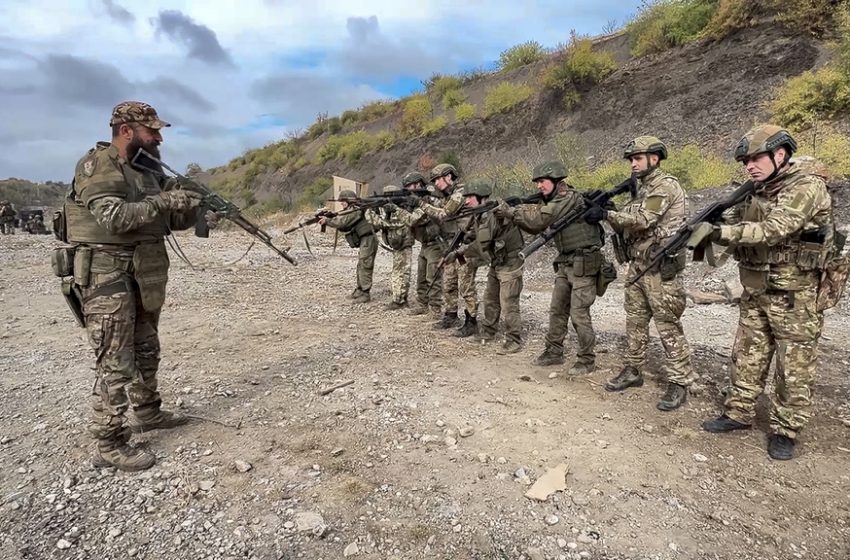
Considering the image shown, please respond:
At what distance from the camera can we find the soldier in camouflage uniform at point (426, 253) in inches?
266

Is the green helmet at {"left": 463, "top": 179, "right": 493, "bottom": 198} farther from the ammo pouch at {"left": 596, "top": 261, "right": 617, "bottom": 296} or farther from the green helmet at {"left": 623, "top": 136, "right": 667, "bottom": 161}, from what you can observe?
the green helmet at {"left": 623, "top": 136, "right": 667, "bottom": 161}

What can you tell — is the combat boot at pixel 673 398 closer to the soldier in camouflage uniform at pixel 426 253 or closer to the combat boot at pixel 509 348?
the combat boot at pixel 509 348

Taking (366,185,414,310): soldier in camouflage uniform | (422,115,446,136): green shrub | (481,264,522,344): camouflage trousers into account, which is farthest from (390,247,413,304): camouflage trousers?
(422,115,446,136): green shrub

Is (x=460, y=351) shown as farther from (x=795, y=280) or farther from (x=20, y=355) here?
(x=20, y=355)

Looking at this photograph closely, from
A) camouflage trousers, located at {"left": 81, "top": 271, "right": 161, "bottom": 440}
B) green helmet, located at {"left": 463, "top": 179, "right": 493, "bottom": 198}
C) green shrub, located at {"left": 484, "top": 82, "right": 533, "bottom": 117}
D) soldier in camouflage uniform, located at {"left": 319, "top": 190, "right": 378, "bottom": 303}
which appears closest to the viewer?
camouflage trousers, located at {"left": 81, "top": 271, "right": 161, "bottom": 440}

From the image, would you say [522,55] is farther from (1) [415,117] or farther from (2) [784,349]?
(2) [784,349]

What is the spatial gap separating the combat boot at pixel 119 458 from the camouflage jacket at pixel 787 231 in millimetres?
3789

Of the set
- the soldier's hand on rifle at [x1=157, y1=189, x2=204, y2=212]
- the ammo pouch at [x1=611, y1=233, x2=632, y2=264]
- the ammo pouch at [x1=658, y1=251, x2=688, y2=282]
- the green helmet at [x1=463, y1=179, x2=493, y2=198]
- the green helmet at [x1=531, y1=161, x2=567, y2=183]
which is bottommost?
the ammo pouch at [x1=658, y1=251, x2=688, y2=282]

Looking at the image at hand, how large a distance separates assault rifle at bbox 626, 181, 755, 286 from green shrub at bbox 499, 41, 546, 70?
2276cm

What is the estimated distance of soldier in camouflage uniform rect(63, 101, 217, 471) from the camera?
121 inches

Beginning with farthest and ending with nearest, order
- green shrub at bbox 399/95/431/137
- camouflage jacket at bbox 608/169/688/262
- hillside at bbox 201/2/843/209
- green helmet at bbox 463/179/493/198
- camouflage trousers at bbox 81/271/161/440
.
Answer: green shrub at bbox 399/95/431/137 → hillside at bbox 201/2/843/209 → green helmet at bbox 463/179/493/198 → camouflage jacket at bbox 608/169/688/262 → camouflage trousers at bbox 81/271/161/440

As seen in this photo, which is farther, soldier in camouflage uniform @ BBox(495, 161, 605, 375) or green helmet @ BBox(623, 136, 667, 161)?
soldier in camouflage uniform @ BBox(495, 161, 605, 375)

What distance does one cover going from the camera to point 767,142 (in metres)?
3.14

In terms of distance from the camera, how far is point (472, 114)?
23.6 metres
